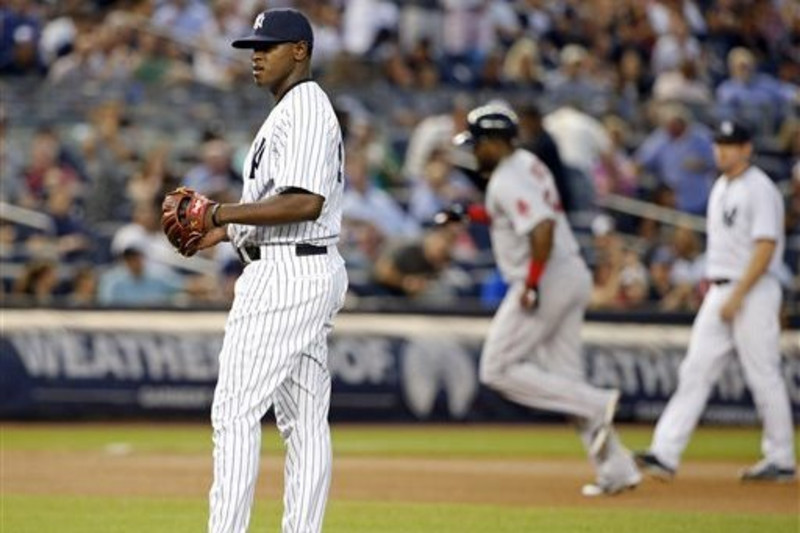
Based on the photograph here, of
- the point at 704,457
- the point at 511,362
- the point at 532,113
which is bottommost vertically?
the point at 704,457

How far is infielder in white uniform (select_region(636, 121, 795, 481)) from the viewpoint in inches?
483

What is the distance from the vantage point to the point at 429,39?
23.8 metres

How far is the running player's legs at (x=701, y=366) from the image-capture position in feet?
40.3

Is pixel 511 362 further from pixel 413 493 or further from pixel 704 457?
pixel 704 457

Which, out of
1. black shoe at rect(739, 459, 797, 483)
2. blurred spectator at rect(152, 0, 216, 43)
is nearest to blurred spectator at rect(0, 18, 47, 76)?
blurred spectator at rect(152, 0, 216, 43)

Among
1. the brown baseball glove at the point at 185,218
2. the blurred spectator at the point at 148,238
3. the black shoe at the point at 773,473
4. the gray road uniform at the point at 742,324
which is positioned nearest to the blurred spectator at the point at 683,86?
the blurred spectator at the point at 148,238

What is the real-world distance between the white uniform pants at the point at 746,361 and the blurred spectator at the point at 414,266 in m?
6.34

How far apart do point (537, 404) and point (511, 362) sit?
30 cm

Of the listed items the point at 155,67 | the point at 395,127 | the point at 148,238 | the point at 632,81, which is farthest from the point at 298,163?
the point at 632,81

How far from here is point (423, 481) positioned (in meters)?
12.6

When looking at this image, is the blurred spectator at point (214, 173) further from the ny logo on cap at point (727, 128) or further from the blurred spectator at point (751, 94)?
the ny logo on cap at point (727, 128)

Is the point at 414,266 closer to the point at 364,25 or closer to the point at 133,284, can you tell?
the point at 133,284

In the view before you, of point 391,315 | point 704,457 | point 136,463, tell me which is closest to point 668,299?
point 391,315

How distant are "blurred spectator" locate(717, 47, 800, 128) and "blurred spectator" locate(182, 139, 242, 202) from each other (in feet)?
21.7
